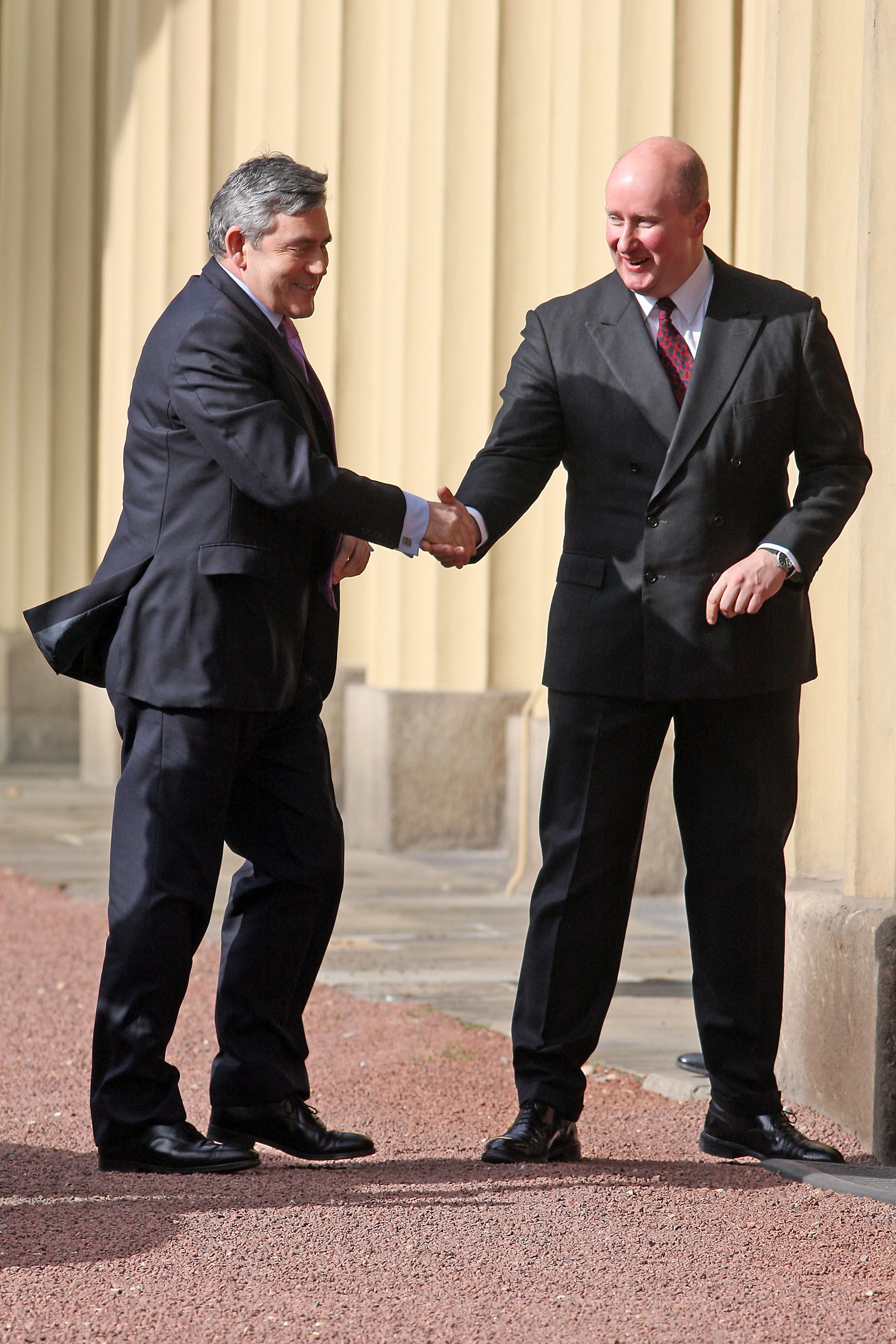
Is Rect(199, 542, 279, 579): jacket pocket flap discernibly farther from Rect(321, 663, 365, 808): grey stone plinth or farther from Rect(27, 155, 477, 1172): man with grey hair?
Rect(321, 663, 365, 808): grey stone plinth

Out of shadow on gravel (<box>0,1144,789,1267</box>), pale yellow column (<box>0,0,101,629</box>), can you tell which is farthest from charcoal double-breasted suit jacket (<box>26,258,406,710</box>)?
pale yellow column (<box>0,0,101,629</box>)

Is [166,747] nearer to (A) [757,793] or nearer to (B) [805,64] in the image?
(A) [757,793]

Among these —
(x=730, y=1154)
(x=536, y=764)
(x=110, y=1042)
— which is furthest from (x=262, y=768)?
(x=536, y=764)

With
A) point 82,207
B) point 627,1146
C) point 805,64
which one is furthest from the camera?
point 82,207

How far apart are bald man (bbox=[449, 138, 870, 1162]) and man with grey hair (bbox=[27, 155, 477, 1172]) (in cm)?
32

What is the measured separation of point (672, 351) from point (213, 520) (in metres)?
1.00

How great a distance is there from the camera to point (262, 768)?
3.83 meters

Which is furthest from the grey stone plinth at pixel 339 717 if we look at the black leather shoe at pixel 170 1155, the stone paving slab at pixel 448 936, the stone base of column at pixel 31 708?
the black leather shoe at pixel 170 1155

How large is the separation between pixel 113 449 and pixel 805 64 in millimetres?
9353

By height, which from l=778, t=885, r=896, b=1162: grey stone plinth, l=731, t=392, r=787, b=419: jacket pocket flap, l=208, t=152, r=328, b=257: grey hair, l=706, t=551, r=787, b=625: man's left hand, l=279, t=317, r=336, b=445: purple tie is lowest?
l=778, t=885, r=896, b=1162: grey stone plinth

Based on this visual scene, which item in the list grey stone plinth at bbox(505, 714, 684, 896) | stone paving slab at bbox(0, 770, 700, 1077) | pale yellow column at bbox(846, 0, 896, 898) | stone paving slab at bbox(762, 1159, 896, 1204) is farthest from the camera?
grey stone plinth at bbox(505, 714, 684, 896)

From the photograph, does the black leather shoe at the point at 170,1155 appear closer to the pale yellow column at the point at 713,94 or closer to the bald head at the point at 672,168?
the bald head at the point at 672,168

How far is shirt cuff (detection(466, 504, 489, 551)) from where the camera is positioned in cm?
391

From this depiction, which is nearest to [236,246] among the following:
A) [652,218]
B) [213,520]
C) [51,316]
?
[213,520]
